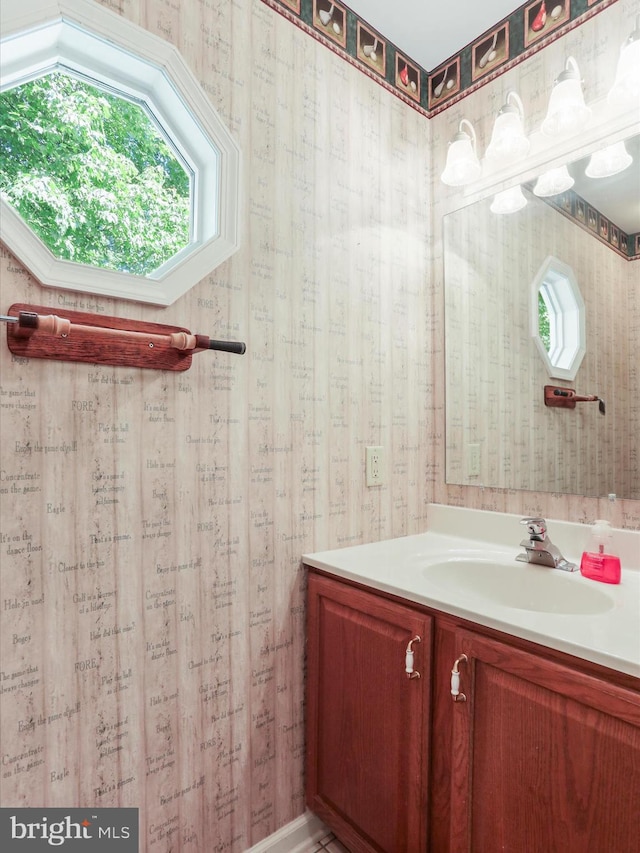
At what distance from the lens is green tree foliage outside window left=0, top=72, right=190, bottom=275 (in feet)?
3.39

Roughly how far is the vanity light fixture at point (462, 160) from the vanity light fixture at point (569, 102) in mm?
274

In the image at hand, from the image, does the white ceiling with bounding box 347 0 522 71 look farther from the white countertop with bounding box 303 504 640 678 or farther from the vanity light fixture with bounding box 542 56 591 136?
the white countertop with bounding box 303 504 640 678

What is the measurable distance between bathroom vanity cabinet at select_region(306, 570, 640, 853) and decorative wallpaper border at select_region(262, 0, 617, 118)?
5.44ft

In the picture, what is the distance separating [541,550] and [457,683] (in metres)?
0.51

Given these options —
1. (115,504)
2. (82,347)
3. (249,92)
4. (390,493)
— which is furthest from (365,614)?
(249,92)

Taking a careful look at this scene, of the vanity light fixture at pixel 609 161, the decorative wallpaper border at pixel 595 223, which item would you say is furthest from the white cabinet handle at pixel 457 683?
the vanity light fixture at pixel 609 161

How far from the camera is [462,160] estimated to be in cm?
162

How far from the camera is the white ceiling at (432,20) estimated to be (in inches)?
59.8

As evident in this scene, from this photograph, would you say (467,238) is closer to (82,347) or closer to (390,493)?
(390,493)

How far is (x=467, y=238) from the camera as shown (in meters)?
1.70

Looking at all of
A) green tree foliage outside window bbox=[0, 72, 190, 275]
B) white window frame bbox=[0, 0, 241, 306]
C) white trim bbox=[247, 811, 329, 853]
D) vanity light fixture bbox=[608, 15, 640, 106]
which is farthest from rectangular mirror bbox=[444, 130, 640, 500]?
white trim bbox=[247, 811, 329, 853]

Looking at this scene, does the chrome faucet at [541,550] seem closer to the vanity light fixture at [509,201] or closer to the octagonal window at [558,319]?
the octagonal window at [558,319]

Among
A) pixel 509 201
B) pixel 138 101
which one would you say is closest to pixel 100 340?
pixel 138 101

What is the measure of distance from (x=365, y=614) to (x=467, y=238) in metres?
1.30
